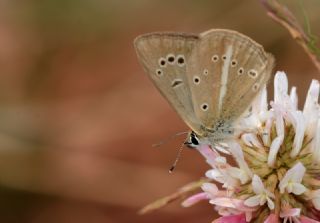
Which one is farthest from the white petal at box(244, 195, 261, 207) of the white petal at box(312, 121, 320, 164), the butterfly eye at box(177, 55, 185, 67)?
the butterfly eye at box(177, 55, 185, 67)

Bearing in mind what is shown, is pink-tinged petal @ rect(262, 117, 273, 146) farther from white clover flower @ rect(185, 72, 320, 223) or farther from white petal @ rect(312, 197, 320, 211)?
white petal @ rect(312, 197, 320, 211)

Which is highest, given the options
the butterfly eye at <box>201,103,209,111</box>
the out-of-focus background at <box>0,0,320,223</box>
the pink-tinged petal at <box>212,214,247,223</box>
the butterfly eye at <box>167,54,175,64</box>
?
the out-of-focus background at <box>0,0,320,223</box>

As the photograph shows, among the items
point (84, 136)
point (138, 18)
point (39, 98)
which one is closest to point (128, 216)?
point (84, 136)

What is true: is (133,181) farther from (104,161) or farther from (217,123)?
(217,123)

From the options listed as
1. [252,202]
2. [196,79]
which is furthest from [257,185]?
[196,79]

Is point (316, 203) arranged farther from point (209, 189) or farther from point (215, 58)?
point (215, 58)
